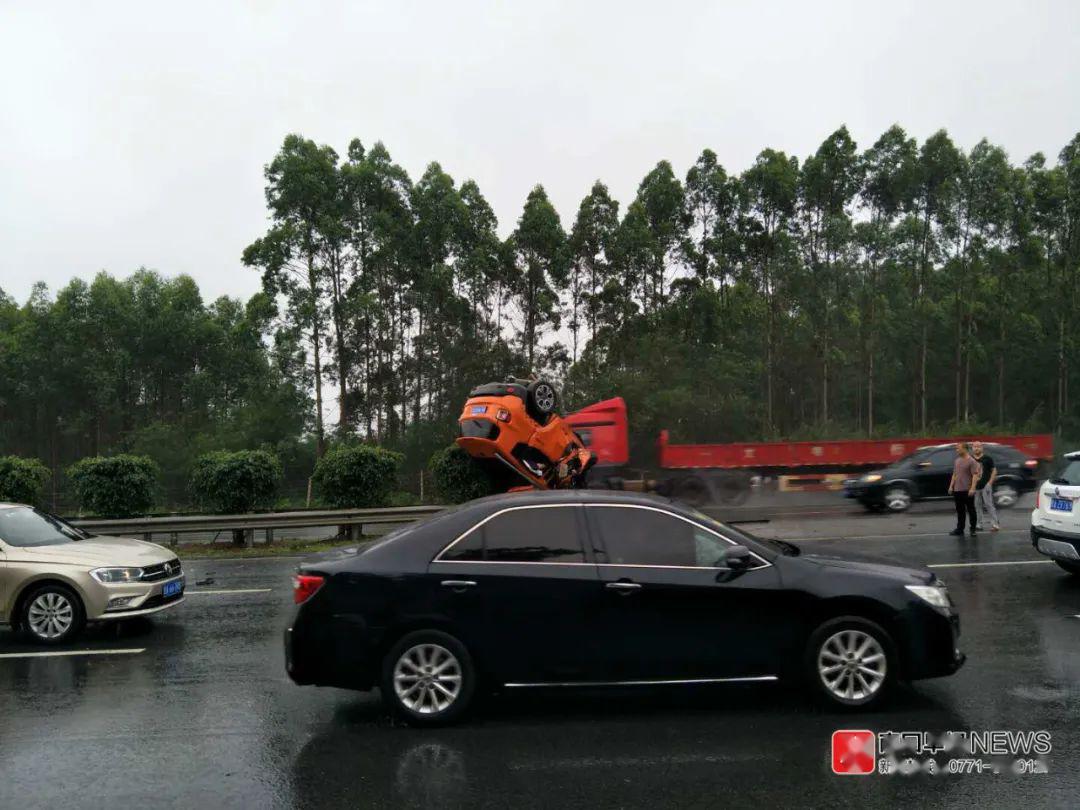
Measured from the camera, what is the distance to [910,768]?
15.9 ft

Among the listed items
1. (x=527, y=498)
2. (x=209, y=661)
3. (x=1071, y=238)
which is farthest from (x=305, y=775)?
(x=1071, y=238)

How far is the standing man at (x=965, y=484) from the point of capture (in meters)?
14.2

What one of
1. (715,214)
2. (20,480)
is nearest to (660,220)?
(715,214)

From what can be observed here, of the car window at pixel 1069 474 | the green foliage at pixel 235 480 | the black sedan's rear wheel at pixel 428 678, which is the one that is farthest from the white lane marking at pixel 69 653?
the car window at pixel 1069 474

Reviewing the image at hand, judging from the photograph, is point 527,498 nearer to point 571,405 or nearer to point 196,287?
point 571,405

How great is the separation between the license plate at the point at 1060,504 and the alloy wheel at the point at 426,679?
785cm

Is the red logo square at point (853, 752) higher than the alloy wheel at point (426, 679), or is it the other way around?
the alloy wheel at point (426, 679)

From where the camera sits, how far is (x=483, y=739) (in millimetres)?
5363

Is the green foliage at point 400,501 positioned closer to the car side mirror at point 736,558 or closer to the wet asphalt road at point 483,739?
the wet asphalt road at point 483,739

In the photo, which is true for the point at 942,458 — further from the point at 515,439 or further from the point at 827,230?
the point at 827,230

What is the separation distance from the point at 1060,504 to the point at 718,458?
12537 mm

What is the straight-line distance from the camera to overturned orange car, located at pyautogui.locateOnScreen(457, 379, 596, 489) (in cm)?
1756

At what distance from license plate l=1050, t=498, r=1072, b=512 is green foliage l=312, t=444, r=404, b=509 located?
470 inches

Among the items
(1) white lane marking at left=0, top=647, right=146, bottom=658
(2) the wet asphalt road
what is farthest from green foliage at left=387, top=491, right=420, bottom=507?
(2) the wet asphalt road
